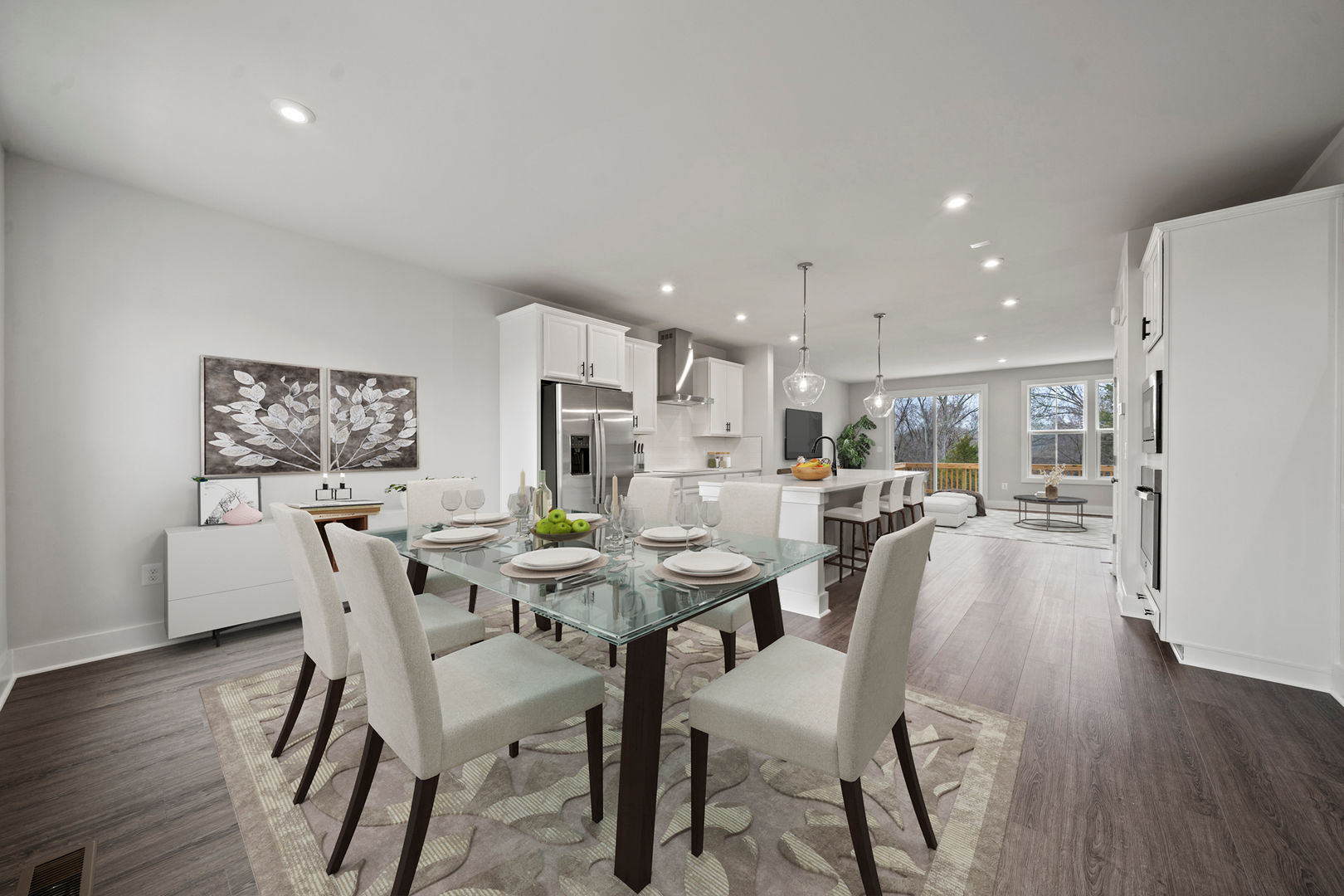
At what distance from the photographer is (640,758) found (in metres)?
1.29

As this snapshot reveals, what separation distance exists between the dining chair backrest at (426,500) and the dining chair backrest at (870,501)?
2.97 meters

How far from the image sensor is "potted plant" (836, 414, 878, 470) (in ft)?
33.1

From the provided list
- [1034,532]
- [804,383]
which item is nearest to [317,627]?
[804,383]

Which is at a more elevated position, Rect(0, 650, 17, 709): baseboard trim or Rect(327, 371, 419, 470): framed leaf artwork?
Rect(327, 371, 419, 470): framed leaf artwork

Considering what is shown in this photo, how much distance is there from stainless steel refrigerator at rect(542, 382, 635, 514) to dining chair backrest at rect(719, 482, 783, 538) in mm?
1747

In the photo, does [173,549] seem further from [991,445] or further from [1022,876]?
[991,445]

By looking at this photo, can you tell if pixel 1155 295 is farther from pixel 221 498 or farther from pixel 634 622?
pixel 221 498

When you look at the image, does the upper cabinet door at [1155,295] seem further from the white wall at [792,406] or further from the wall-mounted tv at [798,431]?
the wall-mounted tv at [798,431]

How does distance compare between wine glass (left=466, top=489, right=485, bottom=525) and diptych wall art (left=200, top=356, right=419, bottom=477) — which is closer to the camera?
wine glass (left=466, top=489, right=485, bottom=525)

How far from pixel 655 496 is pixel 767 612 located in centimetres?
117

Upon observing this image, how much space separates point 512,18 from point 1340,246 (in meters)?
3.54

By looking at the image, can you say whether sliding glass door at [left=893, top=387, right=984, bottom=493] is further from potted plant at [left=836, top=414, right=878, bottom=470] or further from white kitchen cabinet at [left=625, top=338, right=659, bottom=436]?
white kitchen cabinet at [left=625, top=338, right=659, bottom=436]

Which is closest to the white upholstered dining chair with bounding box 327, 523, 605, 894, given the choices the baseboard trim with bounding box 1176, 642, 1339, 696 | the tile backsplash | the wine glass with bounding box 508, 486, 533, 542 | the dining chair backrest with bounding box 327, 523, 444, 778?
the dining chair backrest with bounding box 327, 523, 444, 778

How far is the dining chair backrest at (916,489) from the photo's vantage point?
5.32m
